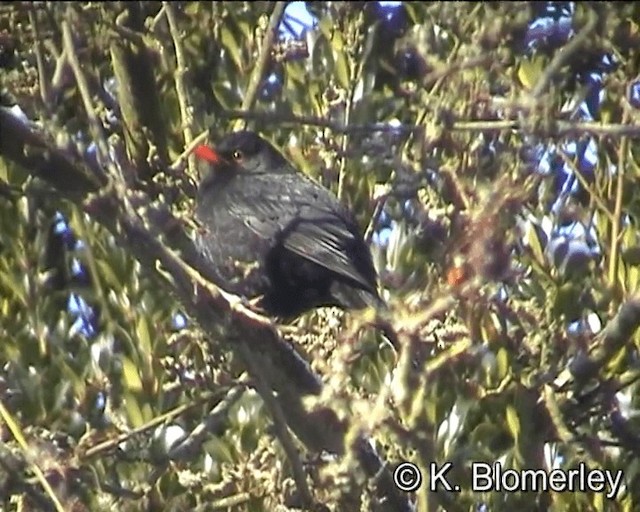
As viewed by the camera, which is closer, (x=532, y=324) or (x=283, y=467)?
(x=283, y=467)

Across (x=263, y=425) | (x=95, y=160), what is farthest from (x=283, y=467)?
(x=263, y=425)

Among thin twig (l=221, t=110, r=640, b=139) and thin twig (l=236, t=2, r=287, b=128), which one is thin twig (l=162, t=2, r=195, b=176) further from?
thin twig (l=221, t=110, r=640, b=139)

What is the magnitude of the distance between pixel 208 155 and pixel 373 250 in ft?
2.03

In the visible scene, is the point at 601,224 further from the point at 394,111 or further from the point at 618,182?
the point at 394,111

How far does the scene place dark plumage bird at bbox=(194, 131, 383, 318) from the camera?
4531 mm

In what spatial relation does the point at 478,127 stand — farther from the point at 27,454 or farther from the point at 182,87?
the point at 182,87

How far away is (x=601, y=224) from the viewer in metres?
4.41

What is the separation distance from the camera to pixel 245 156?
5.26m

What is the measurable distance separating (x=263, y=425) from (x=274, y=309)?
0.56 m

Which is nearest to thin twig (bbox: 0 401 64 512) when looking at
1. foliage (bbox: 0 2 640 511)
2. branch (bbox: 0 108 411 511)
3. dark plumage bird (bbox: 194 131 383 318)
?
foliage (bbox: 0 2 640 511)

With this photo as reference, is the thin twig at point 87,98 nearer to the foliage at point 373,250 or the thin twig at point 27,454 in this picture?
the foliage at point 373,250

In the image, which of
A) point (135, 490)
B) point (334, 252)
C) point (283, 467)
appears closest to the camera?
point (283, 467)

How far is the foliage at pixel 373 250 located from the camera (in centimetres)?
278

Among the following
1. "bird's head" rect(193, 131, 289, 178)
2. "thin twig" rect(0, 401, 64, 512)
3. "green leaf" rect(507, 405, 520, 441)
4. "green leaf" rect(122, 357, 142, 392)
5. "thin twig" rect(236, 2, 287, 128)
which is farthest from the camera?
"bird's head" rect(193, 131, 289, 178)
